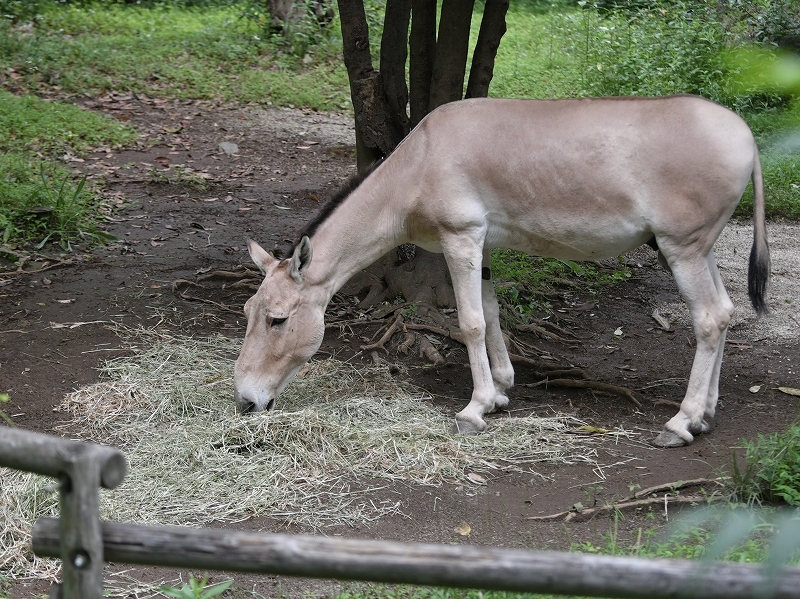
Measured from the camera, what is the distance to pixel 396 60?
23.0 feet

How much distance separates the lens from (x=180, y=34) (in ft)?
54.0

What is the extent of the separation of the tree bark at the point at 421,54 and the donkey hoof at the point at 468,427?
272 centimetres

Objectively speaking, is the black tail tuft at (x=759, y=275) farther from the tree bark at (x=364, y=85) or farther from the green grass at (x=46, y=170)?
the green grass at (x=46, y=170)

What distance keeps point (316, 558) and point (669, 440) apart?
3426mm

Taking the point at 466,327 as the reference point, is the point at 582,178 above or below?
above

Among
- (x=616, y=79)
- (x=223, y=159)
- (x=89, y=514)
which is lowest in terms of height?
(x=223, y=159)

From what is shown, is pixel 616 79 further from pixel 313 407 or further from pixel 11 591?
pixel 11 591

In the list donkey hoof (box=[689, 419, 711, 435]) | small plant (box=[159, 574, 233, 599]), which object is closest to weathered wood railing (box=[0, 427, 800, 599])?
small plant (box=[159, 574, 233, 599])

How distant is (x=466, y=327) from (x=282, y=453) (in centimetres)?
139

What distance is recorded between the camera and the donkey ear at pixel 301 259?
5105 millimetres

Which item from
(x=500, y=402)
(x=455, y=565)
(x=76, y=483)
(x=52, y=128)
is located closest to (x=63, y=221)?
(x=52, y=128)

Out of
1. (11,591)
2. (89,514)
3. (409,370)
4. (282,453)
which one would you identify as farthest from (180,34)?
(89,514)

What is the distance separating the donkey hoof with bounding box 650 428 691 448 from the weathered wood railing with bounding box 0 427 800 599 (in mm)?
3047

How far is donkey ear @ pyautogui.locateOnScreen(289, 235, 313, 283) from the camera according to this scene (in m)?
5.11
